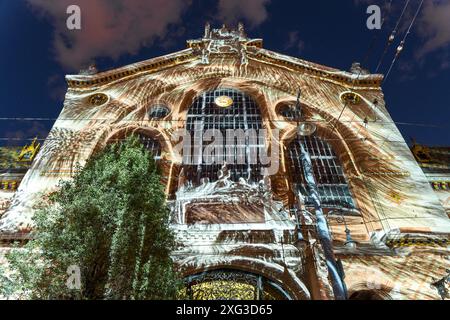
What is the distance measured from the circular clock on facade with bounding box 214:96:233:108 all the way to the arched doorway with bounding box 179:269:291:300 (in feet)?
32.7

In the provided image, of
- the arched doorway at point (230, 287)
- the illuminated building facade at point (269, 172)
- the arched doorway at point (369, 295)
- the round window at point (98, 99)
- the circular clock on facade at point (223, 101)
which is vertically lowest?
the arched doorway at point (369, 295)

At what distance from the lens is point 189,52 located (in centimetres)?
2375

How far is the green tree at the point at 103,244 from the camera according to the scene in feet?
32.7

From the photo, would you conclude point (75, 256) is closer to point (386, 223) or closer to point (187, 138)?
point (187, 138)

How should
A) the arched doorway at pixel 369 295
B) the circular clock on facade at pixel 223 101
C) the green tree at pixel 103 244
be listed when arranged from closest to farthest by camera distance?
1. the green tree at pixel 103 244
2. the arched doorway at pixel 369 295
3. the circular clock on facade at pixel 223 101

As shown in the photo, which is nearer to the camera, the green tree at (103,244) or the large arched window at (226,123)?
the green tree at (103,244)

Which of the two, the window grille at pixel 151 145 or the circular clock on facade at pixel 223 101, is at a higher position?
the circular clock on facade at pixel 223 101

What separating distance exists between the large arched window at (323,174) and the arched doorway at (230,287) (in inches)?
162

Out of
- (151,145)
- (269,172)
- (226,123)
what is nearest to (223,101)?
(226,123)

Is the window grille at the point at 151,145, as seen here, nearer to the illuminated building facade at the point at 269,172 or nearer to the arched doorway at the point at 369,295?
the illuminated building facade at the point at 269,172

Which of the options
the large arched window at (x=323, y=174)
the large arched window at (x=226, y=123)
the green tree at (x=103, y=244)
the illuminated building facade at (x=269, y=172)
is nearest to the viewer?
the green tree at (x=103, y=244)

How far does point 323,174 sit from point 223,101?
23.4 feet

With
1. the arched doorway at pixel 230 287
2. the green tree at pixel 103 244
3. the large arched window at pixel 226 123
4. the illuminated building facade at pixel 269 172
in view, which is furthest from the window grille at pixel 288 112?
the green tree at pixel 103 244

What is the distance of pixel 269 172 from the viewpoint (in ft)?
55.2
